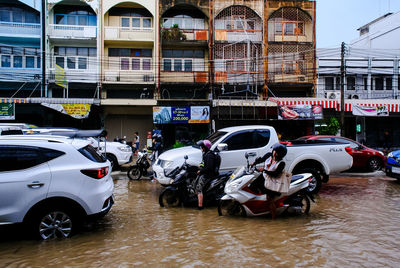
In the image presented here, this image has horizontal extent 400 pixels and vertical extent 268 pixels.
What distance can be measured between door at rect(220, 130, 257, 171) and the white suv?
4.09 meters

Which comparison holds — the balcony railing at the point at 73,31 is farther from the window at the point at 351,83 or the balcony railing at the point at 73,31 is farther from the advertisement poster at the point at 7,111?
the window at the point at 351,83

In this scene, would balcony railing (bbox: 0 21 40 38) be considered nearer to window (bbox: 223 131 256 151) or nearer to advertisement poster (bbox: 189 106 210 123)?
advertisement poster (bbox: 189 106 210 123)

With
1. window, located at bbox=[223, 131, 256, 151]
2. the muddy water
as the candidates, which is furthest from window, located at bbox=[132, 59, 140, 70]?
the muddy water

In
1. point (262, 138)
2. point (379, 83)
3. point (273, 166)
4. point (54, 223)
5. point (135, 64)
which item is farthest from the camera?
point (379, 83)

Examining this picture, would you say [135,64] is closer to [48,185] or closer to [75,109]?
[75,109]

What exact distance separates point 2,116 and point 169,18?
14343 mm

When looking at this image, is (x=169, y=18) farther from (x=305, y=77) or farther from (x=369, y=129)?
(x=369, y=129)

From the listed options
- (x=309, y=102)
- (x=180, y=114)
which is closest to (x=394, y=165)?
(x=309, y=102)

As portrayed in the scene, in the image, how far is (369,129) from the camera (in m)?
27.0

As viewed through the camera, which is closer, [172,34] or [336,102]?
[336,102]

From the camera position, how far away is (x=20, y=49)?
24.8 m

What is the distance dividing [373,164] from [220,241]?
10857mm

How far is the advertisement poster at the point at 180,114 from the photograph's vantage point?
77.4 feet

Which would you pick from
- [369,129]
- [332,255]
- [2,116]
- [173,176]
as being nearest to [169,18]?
[2,116]
